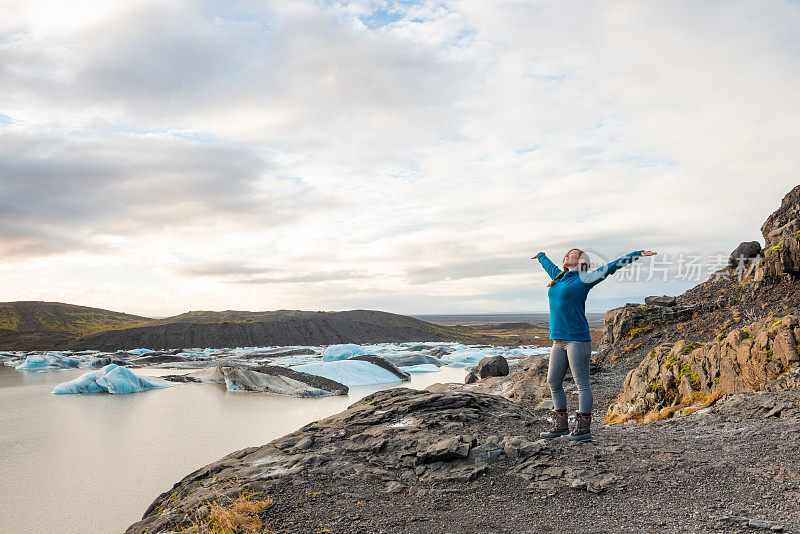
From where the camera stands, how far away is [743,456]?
16.8 feet

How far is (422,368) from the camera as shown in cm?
3912

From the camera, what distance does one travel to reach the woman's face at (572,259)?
5.63 meters

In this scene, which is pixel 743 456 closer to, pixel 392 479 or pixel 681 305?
pixel 392 479

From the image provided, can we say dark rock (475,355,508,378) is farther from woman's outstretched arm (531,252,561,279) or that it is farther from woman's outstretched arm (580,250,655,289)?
woman's outstretched arm (580,250,655,289)

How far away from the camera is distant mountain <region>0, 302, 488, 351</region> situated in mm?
70875

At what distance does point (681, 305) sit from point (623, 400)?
10324 millimetres

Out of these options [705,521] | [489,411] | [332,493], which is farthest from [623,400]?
[332,493]

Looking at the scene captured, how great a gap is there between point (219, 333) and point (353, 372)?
5319cm

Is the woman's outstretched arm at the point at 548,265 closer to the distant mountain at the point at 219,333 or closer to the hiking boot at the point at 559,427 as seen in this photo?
the hiking boot at the point at 559,427

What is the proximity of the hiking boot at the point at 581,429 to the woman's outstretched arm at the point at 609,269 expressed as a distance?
5.68 feet

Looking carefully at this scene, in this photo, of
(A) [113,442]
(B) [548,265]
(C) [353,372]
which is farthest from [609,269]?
(C) [353,372]

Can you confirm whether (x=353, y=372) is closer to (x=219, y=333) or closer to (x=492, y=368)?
(x=492, y=368)

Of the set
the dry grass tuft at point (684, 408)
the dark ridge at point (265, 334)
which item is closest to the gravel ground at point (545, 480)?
the dry grass tuft at point (684, 408)

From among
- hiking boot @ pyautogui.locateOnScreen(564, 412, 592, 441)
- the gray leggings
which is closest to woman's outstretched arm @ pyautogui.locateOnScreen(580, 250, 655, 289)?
the gray leggings
